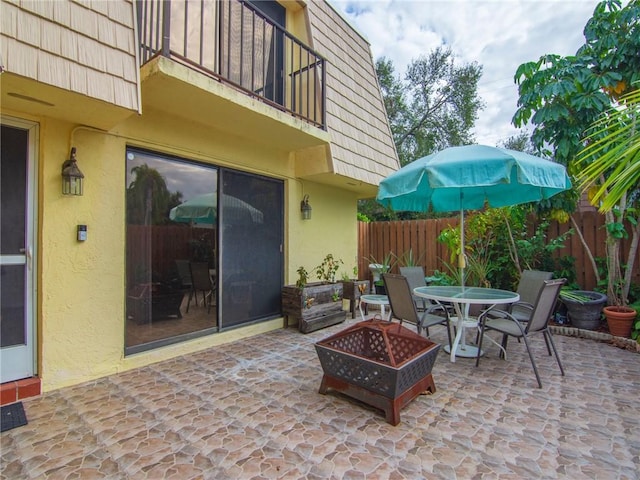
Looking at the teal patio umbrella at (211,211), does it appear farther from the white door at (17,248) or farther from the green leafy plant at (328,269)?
the green leafy plant at (328,269)

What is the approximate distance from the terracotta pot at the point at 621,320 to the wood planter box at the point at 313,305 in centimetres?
369

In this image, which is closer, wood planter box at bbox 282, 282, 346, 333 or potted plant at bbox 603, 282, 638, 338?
potted plant at bbox 603, 282, 638, 338

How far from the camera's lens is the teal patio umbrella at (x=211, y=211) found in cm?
385

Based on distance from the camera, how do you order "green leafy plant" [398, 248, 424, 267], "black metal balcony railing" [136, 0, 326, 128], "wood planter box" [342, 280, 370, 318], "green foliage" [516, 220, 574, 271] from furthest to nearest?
"green leafy plant" [398, 248, 424, 267] < "wood planter box" [342, 280, 370, 318] < "green foliage" [516, 220, 574, 271] < "black metal balcony railing" [136, 0, 326, 128]

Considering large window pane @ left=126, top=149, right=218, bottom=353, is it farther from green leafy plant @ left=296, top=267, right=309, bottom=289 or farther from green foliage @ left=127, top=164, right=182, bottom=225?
green leafy plant @ left=296, top=267, right=309, bottom=289

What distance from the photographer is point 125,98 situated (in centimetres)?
261

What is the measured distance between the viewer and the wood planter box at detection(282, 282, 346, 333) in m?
4.80

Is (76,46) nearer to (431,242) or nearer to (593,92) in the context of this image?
(593,92)

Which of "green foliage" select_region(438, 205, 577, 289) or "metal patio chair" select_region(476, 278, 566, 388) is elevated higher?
"green foliage" select_region(438, 205, 577, 289)

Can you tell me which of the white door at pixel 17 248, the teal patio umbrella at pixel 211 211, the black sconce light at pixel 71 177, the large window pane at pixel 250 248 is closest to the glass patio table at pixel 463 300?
the large window pane at pixel 250 248

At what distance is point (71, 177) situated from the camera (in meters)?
2.90

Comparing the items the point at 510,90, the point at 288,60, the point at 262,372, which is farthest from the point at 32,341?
the point at 510,90

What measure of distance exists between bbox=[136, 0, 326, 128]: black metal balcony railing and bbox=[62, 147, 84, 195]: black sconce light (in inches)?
46.4

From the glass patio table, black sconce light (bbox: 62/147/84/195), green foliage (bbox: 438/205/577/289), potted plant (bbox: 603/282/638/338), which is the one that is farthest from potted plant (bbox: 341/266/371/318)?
black sconce light (bbox: 62/147/84/195)
